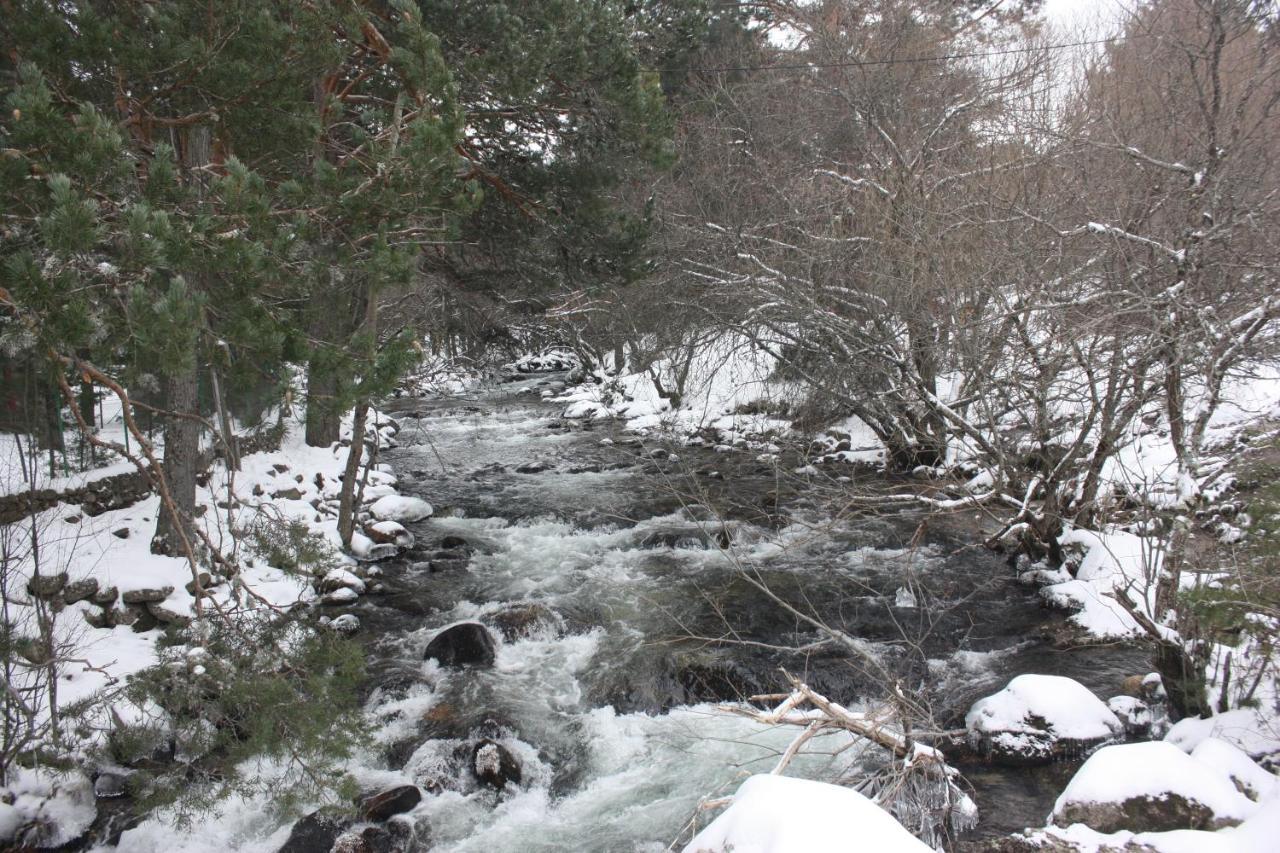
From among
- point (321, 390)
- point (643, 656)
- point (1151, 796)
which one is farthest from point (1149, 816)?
point (321, 390)

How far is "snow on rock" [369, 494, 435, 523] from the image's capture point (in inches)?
468

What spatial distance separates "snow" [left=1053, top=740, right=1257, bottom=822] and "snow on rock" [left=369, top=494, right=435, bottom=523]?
31.4 feet

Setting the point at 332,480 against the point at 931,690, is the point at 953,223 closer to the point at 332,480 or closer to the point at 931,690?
the point at 931,690

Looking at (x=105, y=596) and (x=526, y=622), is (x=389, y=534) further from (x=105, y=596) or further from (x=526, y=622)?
(x=105, y=596)

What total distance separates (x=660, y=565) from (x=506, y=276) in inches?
189

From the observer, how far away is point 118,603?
729 centimetres

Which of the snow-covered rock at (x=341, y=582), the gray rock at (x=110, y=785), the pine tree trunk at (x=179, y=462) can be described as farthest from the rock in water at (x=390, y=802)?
the snow-covered rock at (x=341, y=582)

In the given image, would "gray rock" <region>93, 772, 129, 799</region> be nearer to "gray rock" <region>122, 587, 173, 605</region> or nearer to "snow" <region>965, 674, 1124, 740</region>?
"gray rock" <region>122, 587, 173, 605</region>

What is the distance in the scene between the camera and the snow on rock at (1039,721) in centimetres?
575

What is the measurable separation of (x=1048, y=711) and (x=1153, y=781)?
5.20ft

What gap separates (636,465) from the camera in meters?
15.0

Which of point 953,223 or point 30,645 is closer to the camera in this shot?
Answer: point 30,645

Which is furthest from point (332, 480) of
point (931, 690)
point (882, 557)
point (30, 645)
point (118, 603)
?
point (931, 690)

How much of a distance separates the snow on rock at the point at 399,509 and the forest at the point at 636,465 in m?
0.05
